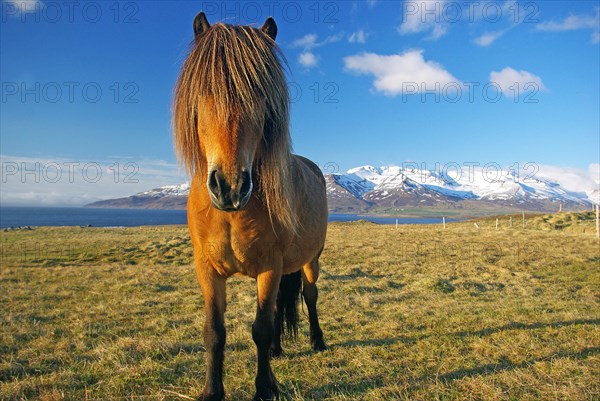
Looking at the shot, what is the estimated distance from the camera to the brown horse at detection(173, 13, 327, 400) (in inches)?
95.9

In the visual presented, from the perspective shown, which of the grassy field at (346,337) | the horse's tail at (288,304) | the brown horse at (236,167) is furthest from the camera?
the horse's tail at (288,304)

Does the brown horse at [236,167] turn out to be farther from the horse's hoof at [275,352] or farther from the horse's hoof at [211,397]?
the horse's hoof at [275,352]

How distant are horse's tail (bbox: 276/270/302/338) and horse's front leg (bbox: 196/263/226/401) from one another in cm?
150

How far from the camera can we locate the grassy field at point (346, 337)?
3635 mm

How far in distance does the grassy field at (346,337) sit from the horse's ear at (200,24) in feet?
11.4

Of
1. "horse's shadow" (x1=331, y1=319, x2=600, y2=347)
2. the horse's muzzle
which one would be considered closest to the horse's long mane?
the horse's muzzle

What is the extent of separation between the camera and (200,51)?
2.83 metres

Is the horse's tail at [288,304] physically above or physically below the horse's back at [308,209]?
below

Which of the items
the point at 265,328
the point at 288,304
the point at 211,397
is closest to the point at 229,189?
the point at 265,328

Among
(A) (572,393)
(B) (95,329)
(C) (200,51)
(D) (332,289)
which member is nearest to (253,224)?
(C) (200,51)

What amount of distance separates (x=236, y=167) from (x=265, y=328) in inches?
68.1

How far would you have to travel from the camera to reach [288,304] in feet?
16.4

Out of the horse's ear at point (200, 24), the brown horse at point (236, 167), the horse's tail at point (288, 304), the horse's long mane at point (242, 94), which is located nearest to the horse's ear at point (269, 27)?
the brown horse at point (236, 167)

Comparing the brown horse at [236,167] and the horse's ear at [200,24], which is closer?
the brown horse at [236,167]
